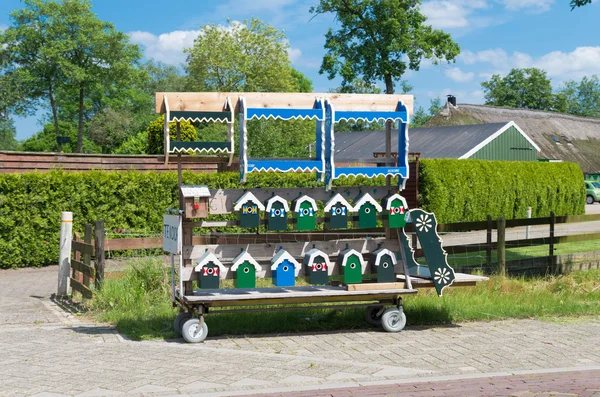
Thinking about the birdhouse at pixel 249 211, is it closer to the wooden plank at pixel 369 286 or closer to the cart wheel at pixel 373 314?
the wooden plank at pixel 369 286

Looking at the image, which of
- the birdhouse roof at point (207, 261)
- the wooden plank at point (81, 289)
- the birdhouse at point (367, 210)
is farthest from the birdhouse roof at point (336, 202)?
the wooden plank at point (81, 289)

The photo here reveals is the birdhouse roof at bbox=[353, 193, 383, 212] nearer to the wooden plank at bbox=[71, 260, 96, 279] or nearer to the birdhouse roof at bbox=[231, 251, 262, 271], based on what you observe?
the birdhouse roof at bbox=[231, 251, 262, 271]

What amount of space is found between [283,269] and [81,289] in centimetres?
428

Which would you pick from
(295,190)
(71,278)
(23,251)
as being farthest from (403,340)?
(23,251)

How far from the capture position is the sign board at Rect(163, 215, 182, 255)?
8.40 m

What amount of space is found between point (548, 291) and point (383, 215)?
4.15 metres

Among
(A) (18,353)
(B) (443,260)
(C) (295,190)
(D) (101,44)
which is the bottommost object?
(A) (18,353)

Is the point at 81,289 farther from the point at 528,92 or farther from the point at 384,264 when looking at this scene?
the point at 528,92

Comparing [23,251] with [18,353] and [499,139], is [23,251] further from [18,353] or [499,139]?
[499,139]

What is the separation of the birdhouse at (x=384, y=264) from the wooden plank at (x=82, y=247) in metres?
4.59

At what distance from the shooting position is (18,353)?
7.69m

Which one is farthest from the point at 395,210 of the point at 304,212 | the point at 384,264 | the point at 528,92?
the point at 528,92

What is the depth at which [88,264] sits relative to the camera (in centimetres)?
1152

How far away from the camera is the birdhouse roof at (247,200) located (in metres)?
8.50
